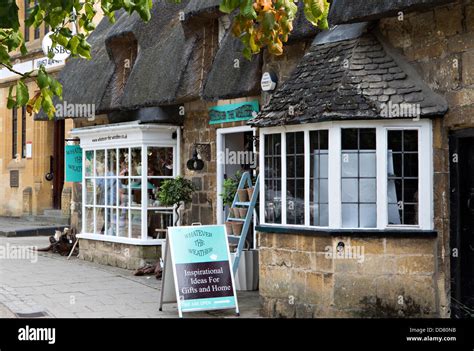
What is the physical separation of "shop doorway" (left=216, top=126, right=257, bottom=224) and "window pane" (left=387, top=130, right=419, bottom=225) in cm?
400

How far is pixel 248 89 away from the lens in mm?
10500

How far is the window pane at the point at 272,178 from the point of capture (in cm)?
895

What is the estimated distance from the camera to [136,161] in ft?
44.3

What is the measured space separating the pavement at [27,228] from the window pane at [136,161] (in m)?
7.26

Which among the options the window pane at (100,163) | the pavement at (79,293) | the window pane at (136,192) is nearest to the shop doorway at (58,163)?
the pavement at (79,293)

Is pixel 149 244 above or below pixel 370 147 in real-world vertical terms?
below

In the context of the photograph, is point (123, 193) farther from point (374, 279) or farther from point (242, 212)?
point (374, 279)

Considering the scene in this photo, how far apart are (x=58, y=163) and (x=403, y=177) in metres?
16.2

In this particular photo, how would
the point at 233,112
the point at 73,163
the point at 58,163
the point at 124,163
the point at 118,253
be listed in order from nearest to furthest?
the point at 233,112, the point at 124,163, the point at 118,253, the point at 73,163, the point at 58,163

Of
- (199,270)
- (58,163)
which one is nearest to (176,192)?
(199,270)

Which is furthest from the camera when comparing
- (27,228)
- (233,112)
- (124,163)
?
(27,228)
